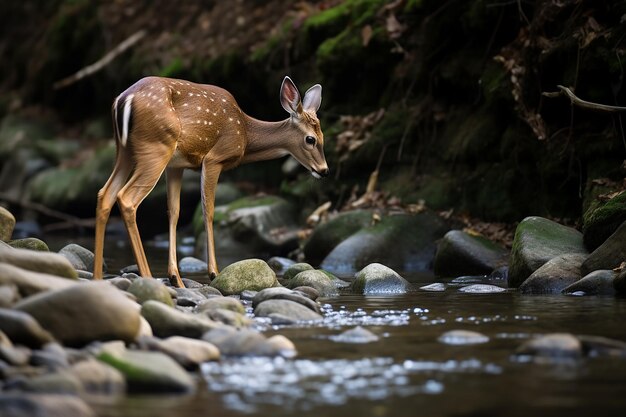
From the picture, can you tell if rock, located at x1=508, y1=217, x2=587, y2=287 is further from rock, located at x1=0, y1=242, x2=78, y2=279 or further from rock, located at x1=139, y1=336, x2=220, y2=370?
rock, located at x1=139, y1=336, x2=220, y2=370

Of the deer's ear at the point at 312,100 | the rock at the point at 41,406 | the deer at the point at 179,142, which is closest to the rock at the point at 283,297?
the deer at the point at 179,142

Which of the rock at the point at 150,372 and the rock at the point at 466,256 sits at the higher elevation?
the rock at the point at 466,256

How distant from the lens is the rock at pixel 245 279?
9078 millimetres

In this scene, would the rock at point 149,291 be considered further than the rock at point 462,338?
Yes

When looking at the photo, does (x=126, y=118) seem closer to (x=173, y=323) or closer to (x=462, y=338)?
(x=173, y=323)

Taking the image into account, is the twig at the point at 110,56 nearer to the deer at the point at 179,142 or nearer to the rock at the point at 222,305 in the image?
the deer at the point at 179,142

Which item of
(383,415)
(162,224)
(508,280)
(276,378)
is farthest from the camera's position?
(162,224)

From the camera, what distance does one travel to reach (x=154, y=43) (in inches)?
837

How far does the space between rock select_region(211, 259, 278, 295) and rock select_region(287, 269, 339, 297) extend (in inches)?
9.2

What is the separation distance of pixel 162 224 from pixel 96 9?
7194 mm

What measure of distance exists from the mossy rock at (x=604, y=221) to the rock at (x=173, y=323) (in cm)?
428

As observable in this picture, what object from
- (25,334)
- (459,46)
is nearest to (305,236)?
(459,46)

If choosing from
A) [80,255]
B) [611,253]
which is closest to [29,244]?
[80,255]

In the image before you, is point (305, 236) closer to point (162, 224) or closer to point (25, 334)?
point (162, 224)
